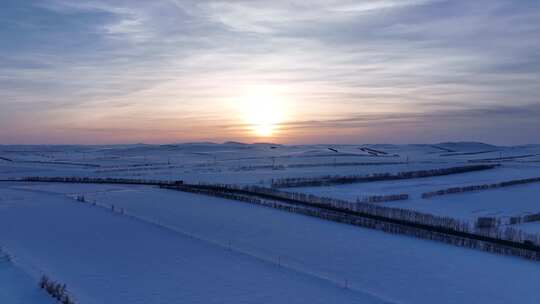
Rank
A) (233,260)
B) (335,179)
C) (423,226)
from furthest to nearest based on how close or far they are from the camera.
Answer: (335,179) → (423,226) → (233,260)

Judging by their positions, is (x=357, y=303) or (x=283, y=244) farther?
(x=283, y=244)

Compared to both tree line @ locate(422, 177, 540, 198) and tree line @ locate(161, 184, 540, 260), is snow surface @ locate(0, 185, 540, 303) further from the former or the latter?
tree line @ locate(422, 177, 540, 198)

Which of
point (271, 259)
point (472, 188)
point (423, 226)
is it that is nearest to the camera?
point (271, 259)

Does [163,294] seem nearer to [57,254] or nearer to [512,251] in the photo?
[57,254]

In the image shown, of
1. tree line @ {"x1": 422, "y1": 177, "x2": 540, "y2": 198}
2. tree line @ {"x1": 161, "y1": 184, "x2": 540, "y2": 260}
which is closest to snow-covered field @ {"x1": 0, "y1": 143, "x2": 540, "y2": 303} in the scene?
tree line @ {"x1": 161, "y1": 184, "x2": 540, "y2": 260}

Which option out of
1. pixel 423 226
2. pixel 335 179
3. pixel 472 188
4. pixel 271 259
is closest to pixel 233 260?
pixel 271 259

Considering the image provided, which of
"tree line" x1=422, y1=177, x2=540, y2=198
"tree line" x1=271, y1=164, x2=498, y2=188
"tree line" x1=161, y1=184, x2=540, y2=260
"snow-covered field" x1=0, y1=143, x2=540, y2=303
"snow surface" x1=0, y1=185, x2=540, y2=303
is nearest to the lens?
"snow-covered field" x1=0, y1=143, x2=540, y2=303

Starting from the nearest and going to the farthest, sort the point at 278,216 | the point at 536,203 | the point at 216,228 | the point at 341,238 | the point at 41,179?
the point at 341,238, the point at 216,228, the point at 278,216, the point at 536,203, the point at 41,179

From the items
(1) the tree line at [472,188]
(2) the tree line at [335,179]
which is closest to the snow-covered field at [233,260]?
(1) the tree line at [472,188]

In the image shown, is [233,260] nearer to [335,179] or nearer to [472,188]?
[472,188]

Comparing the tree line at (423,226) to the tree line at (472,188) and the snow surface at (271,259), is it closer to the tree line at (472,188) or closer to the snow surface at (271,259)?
the snow surface at (271,259)

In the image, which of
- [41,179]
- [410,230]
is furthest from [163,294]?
[41,179]
